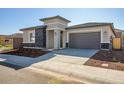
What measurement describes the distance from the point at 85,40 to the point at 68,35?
8.07 ft

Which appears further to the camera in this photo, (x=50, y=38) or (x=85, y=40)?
(x=50, y=38)

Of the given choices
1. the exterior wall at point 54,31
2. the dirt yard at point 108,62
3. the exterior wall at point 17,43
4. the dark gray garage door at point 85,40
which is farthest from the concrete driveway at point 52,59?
the exterior wall at point 17,43

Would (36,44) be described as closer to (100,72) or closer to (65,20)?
(65,20)

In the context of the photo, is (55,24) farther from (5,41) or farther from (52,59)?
(5,41)

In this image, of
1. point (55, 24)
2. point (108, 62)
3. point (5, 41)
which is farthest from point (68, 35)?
point (5, 41)

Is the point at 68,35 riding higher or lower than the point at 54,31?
lower

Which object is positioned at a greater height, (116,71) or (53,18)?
(53,18)

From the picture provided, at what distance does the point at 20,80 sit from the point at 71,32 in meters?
11.5

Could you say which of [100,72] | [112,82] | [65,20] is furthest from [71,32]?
[112,82]

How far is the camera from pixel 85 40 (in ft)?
51.8

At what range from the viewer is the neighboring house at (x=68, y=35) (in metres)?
14.2
